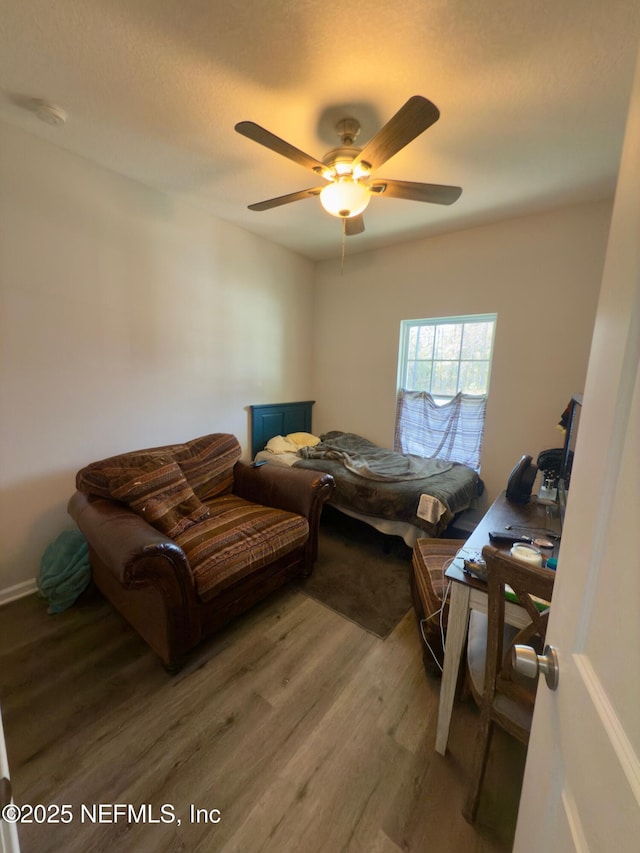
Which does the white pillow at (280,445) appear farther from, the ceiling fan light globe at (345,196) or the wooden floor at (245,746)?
the ceiling fan light globe at (345,196)

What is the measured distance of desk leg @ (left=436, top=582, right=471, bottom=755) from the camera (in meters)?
1.16

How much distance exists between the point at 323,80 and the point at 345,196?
441mm

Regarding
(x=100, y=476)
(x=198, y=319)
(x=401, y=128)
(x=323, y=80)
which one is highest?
(x=323, y=80)

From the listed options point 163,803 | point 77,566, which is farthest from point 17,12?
point 163,803

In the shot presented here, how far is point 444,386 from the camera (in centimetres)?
329

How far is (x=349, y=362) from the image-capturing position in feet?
12.4

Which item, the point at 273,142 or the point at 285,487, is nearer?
the point at 273,142

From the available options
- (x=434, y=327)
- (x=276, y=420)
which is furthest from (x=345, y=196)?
(x=276, y=420)

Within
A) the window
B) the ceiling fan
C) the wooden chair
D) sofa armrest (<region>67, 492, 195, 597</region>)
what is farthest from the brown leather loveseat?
the ceiling fan

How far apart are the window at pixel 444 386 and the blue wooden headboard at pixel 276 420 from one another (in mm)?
1121

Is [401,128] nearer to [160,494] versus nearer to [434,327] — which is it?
[160,494]

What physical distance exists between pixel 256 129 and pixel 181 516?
1899 millimetres

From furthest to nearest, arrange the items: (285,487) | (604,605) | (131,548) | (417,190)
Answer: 1. (285,487)
2. (417,190)
3. (131,548)
4. (604,605)

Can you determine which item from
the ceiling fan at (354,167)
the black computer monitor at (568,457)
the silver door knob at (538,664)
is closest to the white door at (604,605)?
the silver door knob at (538,664)
